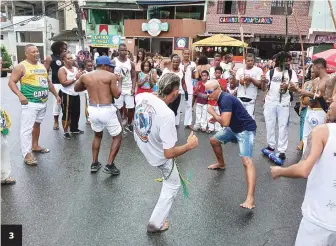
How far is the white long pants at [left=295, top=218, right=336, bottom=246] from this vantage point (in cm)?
210

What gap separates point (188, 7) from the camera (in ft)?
79.4

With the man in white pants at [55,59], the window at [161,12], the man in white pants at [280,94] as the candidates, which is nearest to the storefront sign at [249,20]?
the window at [161,12]

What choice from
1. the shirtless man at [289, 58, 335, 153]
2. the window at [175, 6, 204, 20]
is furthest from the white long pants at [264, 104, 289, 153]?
the window at [175, 6, 204, 20]

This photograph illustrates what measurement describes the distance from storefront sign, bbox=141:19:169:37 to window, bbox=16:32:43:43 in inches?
513

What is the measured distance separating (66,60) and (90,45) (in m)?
22.3

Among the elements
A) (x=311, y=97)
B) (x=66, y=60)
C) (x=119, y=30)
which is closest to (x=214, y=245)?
(x=311, y=97)

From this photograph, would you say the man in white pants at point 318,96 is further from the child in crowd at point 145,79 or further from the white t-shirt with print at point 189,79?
the child in crowd at point 145,79

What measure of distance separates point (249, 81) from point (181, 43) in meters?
17.0

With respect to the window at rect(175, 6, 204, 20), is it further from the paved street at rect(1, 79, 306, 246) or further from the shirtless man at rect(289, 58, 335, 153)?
the shirtless man at rect(289, 58, 335, 153)

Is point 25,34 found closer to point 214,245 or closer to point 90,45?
point 90,45

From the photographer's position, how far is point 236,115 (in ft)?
13.4

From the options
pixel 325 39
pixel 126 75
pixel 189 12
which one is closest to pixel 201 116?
pixel 126 75

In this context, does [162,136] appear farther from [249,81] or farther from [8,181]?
[249,81]

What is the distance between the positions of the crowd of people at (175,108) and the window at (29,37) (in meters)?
26.9
